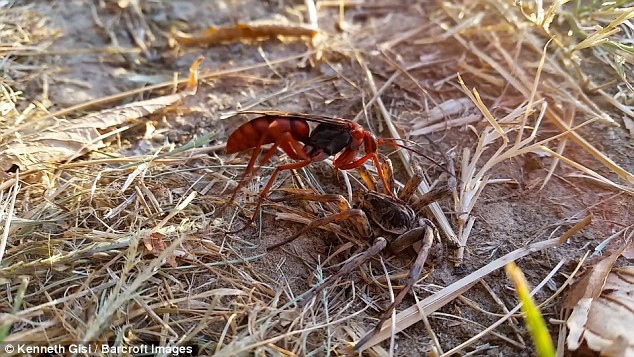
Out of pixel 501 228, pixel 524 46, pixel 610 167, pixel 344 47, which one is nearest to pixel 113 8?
pixel 344 47

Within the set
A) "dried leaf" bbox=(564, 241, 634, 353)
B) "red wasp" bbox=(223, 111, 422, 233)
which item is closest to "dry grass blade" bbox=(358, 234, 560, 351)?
"dried leaf" bbox=(564, 241, 634, 353)

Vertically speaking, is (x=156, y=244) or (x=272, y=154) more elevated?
(x=272, y=154)

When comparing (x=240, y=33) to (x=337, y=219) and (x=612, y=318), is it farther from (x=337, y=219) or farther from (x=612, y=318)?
(x=612, y=318)

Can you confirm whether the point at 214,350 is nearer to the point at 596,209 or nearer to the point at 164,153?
the point at 164,153

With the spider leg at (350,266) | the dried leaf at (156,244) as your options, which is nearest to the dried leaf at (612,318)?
the spider leg at (350,266)

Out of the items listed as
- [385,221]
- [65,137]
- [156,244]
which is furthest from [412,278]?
[65,137]

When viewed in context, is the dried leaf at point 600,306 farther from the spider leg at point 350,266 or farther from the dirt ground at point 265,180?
the spider leg at point 350,266
